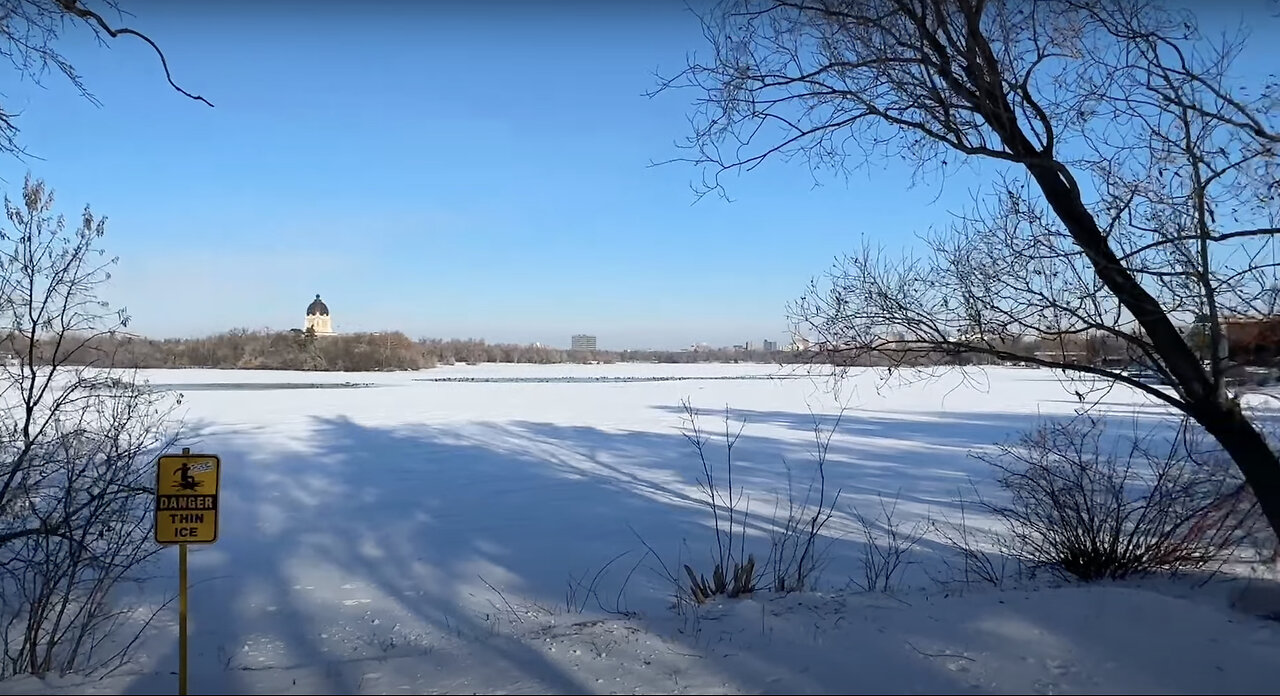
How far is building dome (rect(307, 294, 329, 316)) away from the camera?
131m

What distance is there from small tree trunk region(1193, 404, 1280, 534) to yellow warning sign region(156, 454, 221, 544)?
5.83 meters

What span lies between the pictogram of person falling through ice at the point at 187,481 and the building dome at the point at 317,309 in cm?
13601

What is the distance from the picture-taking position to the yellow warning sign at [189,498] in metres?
4.04

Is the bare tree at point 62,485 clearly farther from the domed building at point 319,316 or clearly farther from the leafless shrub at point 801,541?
the domed building at point 319,316

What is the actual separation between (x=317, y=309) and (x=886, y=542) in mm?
135160

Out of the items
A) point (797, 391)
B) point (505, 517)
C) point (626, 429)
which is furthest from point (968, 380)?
point (797, 391)

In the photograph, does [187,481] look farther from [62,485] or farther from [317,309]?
[317,309]

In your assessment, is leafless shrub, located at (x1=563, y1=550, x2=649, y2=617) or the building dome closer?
leafless shrub, located at (x1=563, y1=550, x2=649, y2=617)

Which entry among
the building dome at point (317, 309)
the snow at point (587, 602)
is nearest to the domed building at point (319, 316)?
the building dome at point (317, 309)

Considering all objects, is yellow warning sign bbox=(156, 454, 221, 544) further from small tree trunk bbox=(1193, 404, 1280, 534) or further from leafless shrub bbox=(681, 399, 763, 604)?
small tree trunk bbox=(1193, 404, 1280, 534)

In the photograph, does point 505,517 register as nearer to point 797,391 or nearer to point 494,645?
point 494,645

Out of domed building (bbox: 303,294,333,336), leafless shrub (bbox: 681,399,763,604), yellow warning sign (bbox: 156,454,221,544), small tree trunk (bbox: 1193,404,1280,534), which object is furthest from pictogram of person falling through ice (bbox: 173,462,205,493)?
domed building (bbox: 303,294,333,336)

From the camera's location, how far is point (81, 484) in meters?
6.34

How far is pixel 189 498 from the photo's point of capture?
407cm
